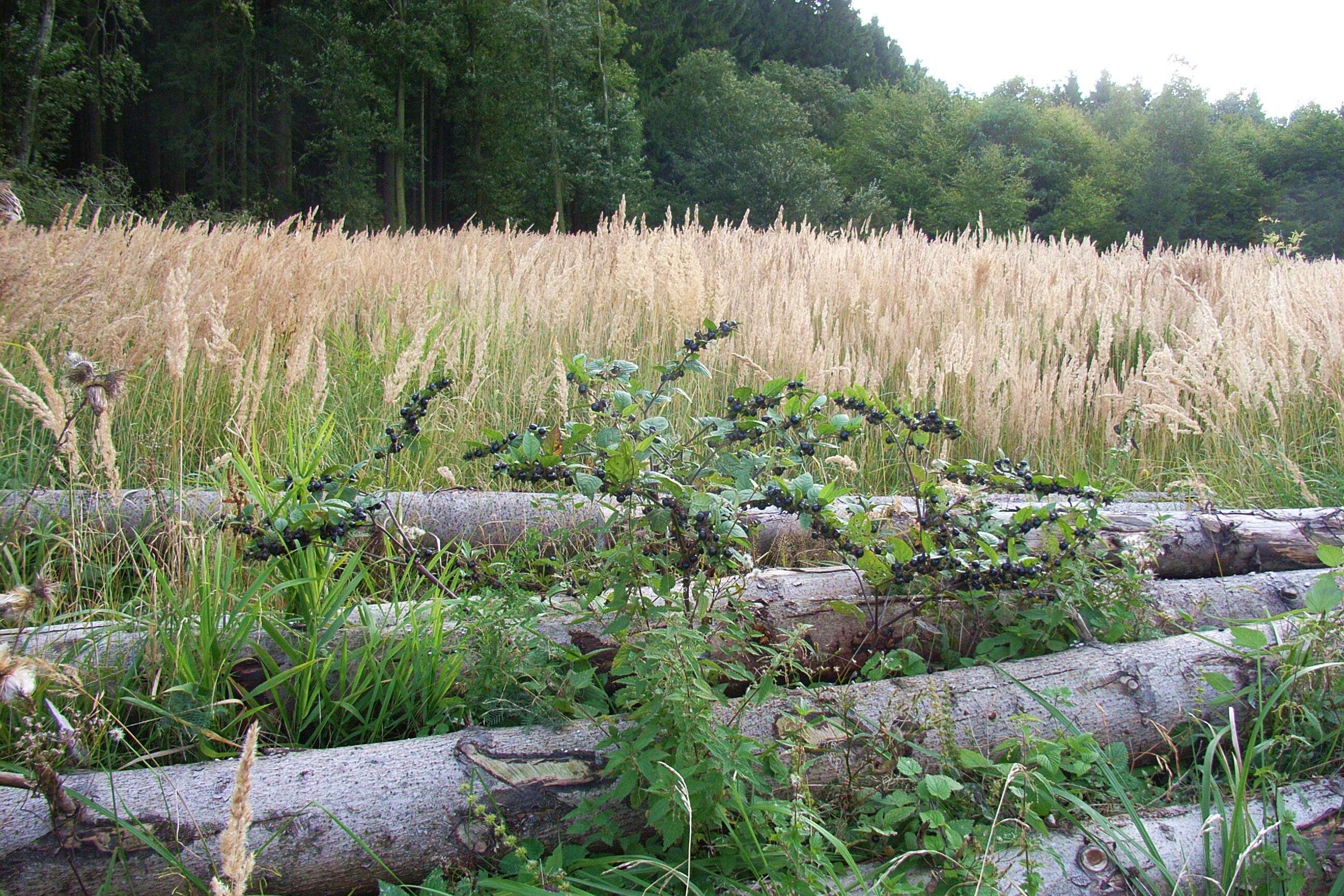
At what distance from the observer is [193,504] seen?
2.12 metres

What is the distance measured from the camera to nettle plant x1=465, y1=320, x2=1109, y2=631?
1491 mm

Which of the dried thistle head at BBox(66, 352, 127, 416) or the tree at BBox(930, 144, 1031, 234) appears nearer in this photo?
the dried thistle head at BBox(66, 352, 127, 416)

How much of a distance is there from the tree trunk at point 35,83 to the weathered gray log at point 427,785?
1516cm

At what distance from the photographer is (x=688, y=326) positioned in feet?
13.2

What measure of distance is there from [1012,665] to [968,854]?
58 cm

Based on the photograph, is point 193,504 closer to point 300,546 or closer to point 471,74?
point 300,546

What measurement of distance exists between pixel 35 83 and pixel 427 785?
628 inches

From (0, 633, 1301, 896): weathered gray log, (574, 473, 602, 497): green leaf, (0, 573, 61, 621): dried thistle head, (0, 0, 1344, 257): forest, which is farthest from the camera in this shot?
(0, 0, 1344, 257): forest

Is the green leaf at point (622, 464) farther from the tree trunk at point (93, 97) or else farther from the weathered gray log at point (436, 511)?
the tree trunk at point (93, 97)

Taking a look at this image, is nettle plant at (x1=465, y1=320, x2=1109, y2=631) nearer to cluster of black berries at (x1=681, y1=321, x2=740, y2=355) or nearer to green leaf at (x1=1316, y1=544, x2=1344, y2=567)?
cluster of black berries at (x1=681, y1=321, x2=740, y2=355)

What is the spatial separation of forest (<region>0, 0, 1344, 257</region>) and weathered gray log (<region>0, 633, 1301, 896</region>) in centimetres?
1125

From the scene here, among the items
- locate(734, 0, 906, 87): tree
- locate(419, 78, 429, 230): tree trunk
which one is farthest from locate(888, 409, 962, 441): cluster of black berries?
locate(734, 0, 906, 87): tree

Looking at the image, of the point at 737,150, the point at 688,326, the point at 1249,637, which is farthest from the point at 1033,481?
the point at 737,150

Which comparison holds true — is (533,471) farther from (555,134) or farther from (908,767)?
(555,134)
